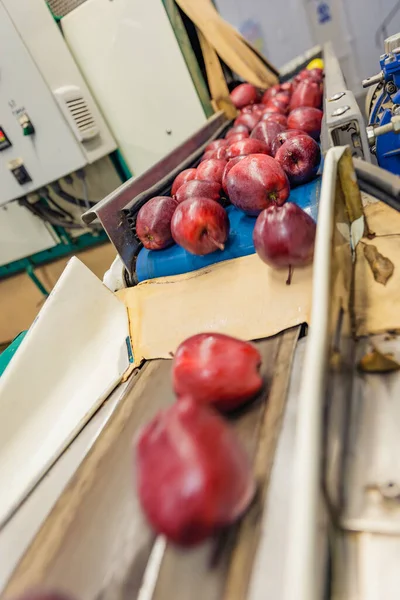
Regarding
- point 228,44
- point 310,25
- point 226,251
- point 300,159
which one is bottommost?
point 226,251

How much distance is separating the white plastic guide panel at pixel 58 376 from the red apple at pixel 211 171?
499mm

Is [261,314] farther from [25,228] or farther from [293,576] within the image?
[25,228]

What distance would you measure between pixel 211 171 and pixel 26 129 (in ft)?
5.17

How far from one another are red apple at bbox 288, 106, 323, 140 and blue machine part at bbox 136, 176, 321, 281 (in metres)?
0.43

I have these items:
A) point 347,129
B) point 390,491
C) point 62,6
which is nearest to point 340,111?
point 347,129

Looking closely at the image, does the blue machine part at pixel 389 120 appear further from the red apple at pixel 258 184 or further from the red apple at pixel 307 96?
the red apple at pixel 258 184

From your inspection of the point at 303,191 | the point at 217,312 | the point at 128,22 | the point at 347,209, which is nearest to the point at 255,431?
the point at 217,312

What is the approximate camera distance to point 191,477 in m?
0.43

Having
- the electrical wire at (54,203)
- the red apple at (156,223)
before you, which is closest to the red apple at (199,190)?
the red apple at (156,223)

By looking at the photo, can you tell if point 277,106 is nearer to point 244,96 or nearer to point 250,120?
point 250,120

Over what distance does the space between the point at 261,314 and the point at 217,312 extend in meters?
0.12

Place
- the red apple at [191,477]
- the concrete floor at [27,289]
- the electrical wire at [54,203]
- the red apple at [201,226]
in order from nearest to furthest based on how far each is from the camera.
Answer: the red apple at [191,477], the red apple at [201,226], the electrical wire at [54,203], the concrete floor at [27,289]

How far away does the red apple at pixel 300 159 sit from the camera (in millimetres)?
1115

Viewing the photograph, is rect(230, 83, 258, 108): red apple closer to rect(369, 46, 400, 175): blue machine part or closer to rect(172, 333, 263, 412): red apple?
rect(369, 46, 400, 175): blue machine part
